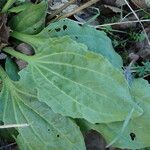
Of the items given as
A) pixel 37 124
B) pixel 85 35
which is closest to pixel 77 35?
pixel 85 35

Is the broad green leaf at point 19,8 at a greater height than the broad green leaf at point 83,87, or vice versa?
the broad green leaf at point 19,8

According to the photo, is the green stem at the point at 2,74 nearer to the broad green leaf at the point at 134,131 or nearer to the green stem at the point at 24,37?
the green stem at the point at 24,37

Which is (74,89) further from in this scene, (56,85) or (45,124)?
(45,124)

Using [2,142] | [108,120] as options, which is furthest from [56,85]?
[2,142]

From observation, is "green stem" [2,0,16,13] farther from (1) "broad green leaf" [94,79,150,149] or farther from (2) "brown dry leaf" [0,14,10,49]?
(1) "broad green leaf" [94,79,150,149]

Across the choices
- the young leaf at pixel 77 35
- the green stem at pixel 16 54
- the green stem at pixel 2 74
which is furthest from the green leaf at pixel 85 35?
the green stem at pixel 2 74

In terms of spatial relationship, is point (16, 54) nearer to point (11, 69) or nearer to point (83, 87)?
point (11, 69)

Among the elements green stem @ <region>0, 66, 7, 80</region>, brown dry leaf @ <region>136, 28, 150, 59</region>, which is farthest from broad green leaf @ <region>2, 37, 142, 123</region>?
brown dry leaf @ <region>136, 28, 150, 59</region>
